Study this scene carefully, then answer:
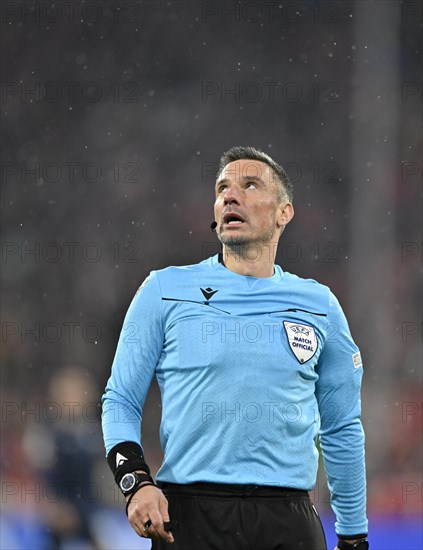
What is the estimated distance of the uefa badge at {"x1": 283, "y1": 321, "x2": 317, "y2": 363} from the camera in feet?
8.77

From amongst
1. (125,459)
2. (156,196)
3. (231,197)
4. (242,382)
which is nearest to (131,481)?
(125,459)

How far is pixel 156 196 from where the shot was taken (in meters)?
7.92

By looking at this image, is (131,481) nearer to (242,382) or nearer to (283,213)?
(242,382)

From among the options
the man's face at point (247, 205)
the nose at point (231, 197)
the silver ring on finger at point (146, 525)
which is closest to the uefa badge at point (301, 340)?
the man's face at point (247, 205)

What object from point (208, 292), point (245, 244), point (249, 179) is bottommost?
point (208, 292)

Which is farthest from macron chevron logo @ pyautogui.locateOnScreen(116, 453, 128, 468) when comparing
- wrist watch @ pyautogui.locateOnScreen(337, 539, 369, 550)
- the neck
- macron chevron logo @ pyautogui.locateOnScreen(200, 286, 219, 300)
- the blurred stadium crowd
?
the blurred stadium crowd

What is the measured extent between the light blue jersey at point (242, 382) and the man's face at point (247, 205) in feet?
0.41

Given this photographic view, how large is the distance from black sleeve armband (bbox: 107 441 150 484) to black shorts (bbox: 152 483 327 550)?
0.17 meters

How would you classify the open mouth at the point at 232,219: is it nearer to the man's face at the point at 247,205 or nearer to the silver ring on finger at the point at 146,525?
the man's face at the point at 247,205

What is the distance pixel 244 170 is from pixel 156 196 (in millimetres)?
5024

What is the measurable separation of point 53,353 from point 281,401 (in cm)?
500

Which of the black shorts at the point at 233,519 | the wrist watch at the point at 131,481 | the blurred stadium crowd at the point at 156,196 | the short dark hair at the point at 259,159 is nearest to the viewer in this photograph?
the wrist watch at the point at 131,481

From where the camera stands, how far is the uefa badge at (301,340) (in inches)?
105

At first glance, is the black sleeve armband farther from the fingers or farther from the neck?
the neck
